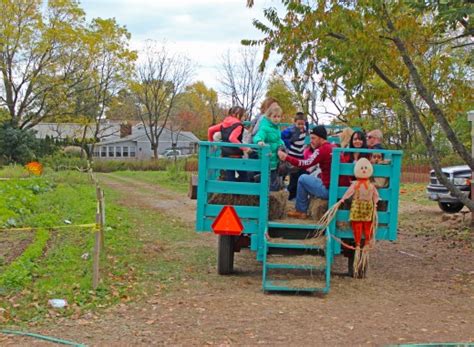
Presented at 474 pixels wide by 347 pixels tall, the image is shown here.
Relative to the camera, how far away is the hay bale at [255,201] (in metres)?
7.77

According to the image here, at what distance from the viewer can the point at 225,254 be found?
8.03m

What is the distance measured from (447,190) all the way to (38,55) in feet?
94.8

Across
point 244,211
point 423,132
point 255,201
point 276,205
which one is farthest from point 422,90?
point 244,211

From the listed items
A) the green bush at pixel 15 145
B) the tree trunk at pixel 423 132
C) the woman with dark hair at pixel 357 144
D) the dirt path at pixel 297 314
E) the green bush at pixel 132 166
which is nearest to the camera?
the dirt path at pixel 297 314

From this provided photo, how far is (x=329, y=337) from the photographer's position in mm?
5543

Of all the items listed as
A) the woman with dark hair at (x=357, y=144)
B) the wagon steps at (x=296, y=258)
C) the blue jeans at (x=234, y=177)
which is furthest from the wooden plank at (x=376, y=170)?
the blue jeans at (x=234, y=177)

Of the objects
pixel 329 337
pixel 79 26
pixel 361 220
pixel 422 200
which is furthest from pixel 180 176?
pixel 329 337

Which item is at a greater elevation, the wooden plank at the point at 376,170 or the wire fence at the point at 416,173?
the wooden plank at the point at 376,170

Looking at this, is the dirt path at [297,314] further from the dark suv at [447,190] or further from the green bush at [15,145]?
the green bush at [15,145]

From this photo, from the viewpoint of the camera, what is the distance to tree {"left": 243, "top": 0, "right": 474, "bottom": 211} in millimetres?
9789

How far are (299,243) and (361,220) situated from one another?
81 centimetres

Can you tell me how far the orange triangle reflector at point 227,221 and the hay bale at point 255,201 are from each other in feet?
0.75

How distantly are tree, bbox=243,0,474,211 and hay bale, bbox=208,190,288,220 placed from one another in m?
3.06

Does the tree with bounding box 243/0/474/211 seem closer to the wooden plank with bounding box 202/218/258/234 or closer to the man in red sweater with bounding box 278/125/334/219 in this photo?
the man in red sweater with bounding box 278/125/334/219
